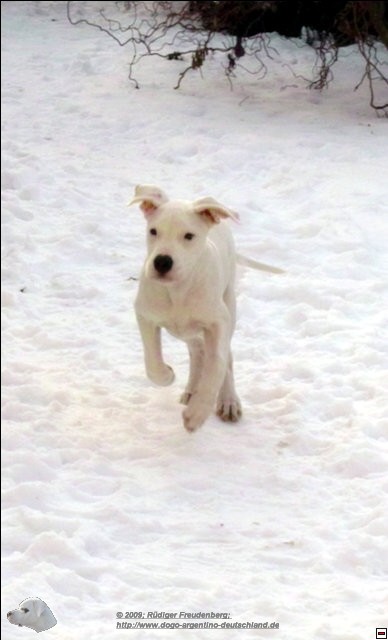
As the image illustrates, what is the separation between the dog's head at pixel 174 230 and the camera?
15.2 ft

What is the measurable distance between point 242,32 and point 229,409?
286 inches

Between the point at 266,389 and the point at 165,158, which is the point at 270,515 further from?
the point at 165,158

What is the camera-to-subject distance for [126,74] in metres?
11.6

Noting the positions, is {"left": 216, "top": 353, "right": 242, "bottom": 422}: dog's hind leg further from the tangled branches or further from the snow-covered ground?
the tangled branches

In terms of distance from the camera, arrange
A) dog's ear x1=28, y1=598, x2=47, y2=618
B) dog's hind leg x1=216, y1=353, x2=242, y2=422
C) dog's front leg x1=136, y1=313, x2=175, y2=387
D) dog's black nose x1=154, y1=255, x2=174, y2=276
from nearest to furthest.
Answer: dog's ear x1=28, y1=598, x2=47, y2=618 < dog's black nose x1=154, y1=255, x2=174, y2=276 < dog's front leg x1=136, y1=313, x2=175, y2=387 < dog's hind leg x1=216, y1=353, x2=242, y2=422

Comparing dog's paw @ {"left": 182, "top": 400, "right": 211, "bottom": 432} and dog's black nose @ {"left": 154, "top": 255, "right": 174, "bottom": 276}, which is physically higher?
dog's black nose @ {"left": 154, "top": 255, "right": 174, "bottom": 276}

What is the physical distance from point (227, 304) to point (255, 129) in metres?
4.88

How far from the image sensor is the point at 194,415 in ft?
16.2

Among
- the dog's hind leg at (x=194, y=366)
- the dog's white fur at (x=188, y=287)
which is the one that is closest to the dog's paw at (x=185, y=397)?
the dog's hind leg at (x=194, y=366)

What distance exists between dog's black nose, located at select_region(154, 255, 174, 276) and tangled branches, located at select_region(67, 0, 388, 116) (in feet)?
18.1

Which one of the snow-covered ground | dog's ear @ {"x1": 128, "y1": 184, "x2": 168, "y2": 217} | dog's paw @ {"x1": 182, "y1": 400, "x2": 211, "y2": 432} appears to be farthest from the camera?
dog's paw @ {"x1": 182, "y1": 400, "x2": 211, "y2": 432}

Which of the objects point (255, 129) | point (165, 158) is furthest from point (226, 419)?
point (255, 129)

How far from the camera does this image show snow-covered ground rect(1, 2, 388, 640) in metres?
4.07

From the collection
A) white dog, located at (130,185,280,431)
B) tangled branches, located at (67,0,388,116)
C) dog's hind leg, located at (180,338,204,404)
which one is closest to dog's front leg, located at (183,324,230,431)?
white dog, located at (130,185,280,431)
